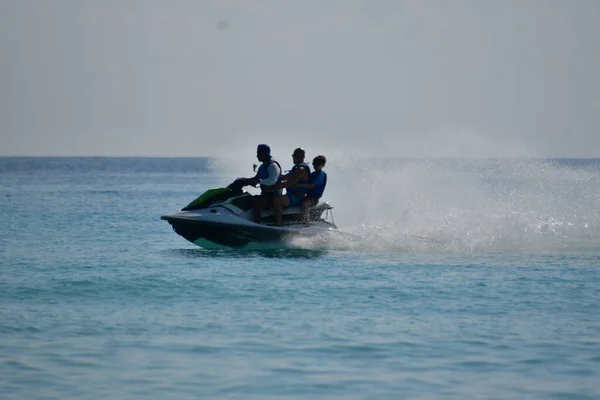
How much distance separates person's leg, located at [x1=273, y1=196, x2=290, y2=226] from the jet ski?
0.11 meters

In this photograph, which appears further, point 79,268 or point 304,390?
point 79,268

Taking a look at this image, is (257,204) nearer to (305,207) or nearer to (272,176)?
(272,176)

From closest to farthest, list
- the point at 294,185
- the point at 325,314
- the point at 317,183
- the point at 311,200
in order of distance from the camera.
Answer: the point at 325,314, the point at 294,185, the point at 317,183, the point at 311,200

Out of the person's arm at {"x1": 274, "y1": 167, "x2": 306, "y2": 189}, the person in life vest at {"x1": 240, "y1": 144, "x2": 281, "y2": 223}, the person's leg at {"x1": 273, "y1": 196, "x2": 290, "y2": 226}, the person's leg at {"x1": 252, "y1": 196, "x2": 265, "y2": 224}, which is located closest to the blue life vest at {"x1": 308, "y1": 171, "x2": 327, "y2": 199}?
the person's arm at {"x1": 274, "y1": 167, "x2": 306, "y2": 189}

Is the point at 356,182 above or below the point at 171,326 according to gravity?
above

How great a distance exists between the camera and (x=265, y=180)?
700 inches

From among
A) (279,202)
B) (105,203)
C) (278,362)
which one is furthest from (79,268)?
(105,203)

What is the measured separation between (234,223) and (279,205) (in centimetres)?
83

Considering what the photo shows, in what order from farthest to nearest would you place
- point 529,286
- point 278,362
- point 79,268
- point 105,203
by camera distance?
point 105,203 < point 79,268 < point 529,286 < point 278,362

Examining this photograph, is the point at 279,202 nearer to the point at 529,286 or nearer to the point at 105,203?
the point at 529,286

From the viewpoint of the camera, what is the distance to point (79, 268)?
16922mm

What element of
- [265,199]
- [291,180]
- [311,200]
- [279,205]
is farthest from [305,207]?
[265,199]

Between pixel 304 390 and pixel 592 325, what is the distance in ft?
13.9

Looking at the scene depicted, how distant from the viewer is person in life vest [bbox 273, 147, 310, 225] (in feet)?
58.6
